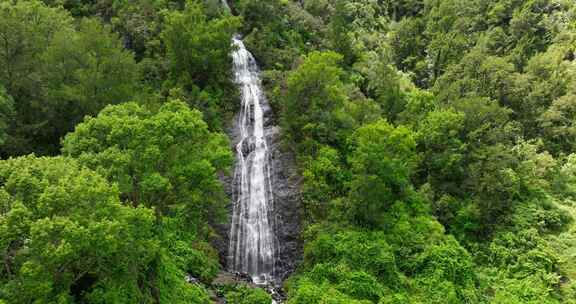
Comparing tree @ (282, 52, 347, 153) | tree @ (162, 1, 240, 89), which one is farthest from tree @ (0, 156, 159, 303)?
tree @ (162, 1, 240, 89)

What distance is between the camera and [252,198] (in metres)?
37.3

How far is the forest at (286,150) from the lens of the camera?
19312 mm

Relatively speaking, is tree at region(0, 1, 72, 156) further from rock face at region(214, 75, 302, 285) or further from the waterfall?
the waterfall

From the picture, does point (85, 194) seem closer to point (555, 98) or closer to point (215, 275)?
point (215, 275)

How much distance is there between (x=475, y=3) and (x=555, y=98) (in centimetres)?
2437

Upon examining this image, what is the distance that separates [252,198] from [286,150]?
5.66m

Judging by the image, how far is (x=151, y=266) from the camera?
24938 millimetres

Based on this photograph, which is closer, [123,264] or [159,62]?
[123,264]

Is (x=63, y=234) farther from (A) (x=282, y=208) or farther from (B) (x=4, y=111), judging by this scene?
(A) (x=282, y=208)

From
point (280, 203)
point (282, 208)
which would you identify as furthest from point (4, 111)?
point (282, 208)

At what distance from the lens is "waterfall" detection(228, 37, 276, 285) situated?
3406 centimetres

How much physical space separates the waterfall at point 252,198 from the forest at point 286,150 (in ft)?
5.01

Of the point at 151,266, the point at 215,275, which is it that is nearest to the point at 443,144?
the point at 215,275

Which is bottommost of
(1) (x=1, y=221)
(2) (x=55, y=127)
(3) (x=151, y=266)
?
(3) (x=151, y=266)
